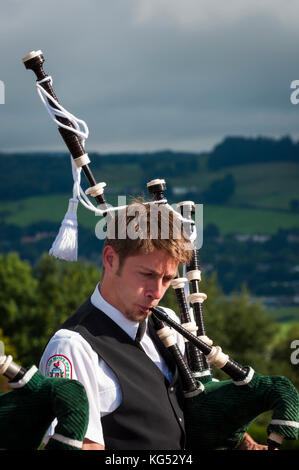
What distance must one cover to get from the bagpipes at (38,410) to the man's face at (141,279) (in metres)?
0.57

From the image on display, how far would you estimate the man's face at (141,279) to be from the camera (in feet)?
11.6

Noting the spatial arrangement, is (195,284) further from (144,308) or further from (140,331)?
(144,308)

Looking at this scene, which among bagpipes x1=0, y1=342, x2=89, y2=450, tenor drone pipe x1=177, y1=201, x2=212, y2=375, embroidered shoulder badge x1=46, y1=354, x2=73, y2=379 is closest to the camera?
bagpipes x1=0, y1=342, x2=89, y2=450

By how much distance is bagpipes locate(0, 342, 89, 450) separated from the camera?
3.04 meters

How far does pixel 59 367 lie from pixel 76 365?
8 cm

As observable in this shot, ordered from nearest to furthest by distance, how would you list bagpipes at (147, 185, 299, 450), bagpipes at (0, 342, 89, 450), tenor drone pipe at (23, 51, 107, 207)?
1. bagpipes at (0, 342, 89, 450)
2. bagpipes at (147, 185, 299, 450)
3. tenor drone pipe at (23, 51, 107, 207)

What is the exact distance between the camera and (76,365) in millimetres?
3465

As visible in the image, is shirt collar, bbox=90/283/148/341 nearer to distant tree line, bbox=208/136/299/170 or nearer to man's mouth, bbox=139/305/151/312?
man's mouth, bbox=139/305/151/312

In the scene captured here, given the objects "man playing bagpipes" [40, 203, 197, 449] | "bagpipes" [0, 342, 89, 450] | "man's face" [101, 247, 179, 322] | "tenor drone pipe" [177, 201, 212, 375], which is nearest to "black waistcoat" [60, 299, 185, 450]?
"man playing bagpipes" [40, 203, 197, 449]

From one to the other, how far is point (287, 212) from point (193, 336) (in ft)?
386

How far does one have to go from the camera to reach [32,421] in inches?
123

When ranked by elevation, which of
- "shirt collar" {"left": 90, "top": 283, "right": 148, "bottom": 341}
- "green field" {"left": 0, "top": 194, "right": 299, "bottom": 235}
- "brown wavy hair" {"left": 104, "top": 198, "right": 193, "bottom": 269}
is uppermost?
"green field" {"left": 0, "top": 194, "right": 299, "bottom": 235}

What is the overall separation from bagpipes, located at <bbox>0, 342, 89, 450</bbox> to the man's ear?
0.66m

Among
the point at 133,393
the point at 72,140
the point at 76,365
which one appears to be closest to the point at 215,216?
the point at 72,140
